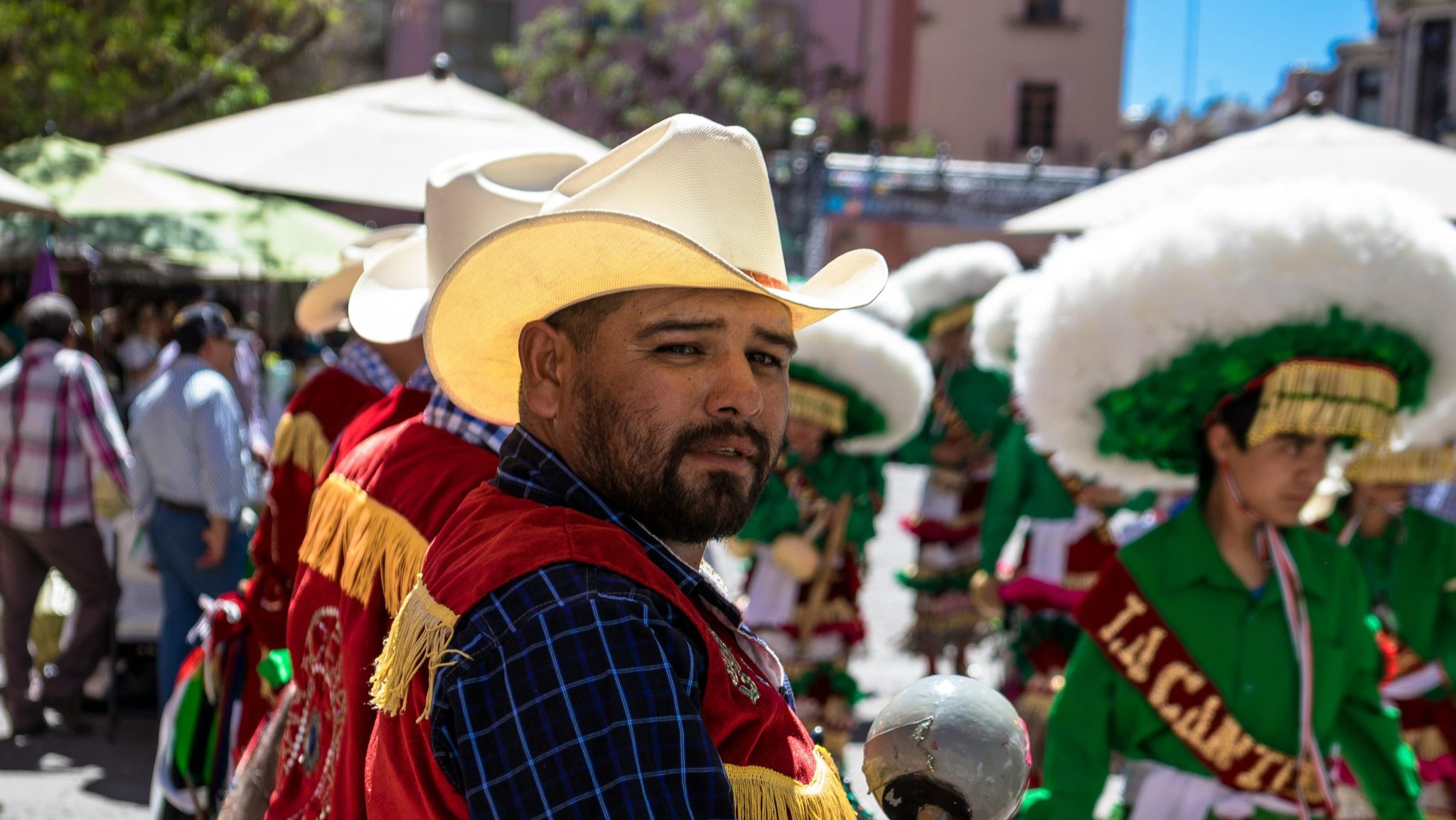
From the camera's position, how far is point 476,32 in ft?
97.8

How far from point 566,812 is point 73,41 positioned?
12.0 m

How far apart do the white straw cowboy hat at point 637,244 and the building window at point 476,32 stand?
94.3ft

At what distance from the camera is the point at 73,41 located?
38.0 ft

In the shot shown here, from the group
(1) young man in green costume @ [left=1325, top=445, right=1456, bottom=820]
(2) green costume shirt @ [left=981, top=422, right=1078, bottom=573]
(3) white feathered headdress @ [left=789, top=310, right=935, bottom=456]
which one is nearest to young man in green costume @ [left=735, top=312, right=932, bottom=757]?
(3) white feathered headdress @ [left=789, top=310, right=935, bottom=456]

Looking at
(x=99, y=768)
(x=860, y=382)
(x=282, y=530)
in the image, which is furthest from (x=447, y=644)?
(x=99, y=768)

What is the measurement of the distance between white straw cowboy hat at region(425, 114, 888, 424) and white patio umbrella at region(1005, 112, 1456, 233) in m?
4.70

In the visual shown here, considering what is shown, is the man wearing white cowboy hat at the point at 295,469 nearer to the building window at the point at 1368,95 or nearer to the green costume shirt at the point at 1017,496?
the green costume shirt at the point at 1017,496

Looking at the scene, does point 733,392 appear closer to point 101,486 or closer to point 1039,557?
point 1039,557

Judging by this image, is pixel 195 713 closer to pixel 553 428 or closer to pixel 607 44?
pixel 553 428

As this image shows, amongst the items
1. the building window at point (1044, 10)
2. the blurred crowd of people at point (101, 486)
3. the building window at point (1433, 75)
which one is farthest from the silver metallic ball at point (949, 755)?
the building window at point (1044, 10)

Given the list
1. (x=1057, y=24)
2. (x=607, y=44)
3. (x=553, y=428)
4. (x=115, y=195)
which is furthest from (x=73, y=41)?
(x=1057, y=24)

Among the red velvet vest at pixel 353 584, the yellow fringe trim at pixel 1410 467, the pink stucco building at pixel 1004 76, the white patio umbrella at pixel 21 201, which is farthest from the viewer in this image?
the pink stucco building at pixel 1004 76

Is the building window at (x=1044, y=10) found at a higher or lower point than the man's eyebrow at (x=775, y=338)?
higher

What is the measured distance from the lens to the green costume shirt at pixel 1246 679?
3.27 m
